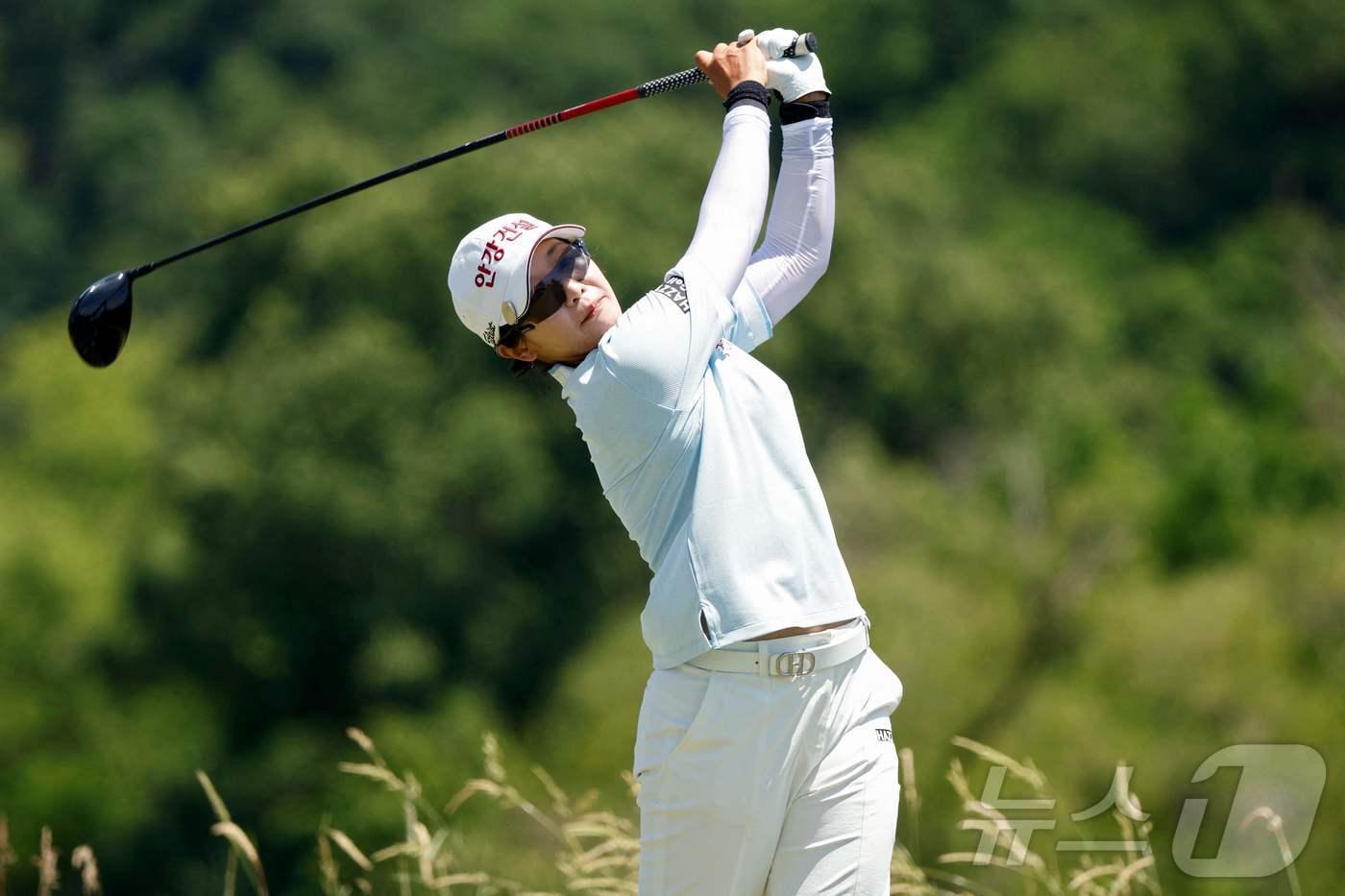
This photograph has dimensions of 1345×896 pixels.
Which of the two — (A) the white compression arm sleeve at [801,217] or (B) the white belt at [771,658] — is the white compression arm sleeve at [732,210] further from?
(B) the white belt at [771,658]

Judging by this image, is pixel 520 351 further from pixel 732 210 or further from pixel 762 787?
pixel 762 787

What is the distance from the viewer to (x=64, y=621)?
38281 millimetres

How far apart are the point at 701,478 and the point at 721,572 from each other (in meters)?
0.17

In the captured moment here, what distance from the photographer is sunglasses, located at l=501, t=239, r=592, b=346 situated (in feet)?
11.8

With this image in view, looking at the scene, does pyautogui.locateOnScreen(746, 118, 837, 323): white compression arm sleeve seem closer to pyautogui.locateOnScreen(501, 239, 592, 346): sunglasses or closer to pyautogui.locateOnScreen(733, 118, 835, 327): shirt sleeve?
pyautogui.locateOnScreen(733, 118, 835, 327): shirt sleeve

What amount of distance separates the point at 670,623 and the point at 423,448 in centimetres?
2921

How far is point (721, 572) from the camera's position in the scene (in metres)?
3.44

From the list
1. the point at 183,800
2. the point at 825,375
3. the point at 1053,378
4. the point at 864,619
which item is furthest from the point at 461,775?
the point at 864,619

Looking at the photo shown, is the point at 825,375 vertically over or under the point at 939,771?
over

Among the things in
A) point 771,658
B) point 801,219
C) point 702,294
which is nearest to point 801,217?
point 801,219

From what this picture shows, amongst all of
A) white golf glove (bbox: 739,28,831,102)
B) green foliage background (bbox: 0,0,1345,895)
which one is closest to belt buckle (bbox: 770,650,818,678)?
white golf glove (bbox: 739,28,831,102)

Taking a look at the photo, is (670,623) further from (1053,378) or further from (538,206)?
(1053,378)

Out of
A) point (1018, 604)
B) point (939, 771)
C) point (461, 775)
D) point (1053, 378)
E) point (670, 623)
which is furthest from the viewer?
point (1053, 378)

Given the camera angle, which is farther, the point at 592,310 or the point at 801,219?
the point at 801,219
